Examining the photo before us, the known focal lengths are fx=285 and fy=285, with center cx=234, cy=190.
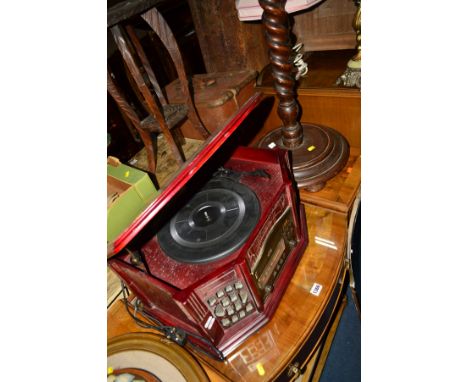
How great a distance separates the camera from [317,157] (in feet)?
4.54

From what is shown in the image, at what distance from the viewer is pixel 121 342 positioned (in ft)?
3.28

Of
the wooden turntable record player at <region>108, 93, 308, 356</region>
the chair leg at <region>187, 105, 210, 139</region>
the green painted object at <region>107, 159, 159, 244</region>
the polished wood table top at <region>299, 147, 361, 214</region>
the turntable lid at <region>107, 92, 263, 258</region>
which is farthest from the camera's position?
the polished wood table top at <region>299, 147, 361, 214</region>

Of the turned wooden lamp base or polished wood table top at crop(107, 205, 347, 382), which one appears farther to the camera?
the turned wooden lamp base

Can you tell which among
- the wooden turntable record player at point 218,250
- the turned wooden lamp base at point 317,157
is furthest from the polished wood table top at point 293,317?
the turned wooden lamp base at point 317,157

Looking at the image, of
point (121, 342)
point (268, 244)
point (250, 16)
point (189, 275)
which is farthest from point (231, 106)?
point (121, 342)

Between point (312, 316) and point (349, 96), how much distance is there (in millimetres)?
1080

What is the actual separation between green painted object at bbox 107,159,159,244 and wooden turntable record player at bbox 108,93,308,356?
0.08m

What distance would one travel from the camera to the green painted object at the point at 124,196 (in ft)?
3.03

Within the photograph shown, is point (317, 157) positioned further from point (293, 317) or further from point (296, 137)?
point (293, 317)

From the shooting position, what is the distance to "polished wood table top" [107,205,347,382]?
981 millimetres

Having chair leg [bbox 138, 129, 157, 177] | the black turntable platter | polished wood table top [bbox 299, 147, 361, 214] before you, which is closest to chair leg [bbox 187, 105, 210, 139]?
chair leg [bbox 138, 129, 157, 177]

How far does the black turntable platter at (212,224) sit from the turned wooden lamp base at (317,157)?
43cm

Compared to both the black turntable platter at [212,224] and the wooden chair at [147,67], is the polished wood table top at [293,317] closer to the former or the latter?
the black turntable platter at [212,224]

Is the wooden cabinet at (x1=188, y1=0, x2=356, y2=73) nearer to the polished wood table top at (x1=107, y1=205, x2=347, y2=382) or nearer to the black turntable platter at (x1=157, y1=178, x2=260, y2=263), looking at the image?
the black turntable platter at (x1=157, y1=178, x2=260, y2=263)
